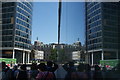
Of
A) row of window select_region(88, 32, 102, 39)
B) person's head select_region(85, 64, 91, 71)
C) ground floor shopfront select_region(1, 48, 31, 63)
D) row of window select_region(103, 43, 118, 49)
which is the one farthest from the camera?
ground floor shopfront select_region(1, 48, 31, 63)

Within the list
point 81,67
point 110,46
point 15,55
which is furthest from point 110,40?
point 15,55

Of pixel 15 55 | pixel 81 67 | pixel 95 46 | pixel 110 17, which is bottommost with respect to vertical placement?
pixel 15 55

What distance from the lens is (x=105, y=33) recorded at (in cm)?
150

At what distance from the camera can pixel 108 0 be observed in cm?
157

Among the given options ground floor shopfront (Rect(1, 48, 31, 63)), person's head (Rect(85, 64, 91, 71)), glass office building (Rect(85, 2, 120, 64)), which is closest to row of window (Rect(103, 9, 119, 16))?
glass office building (Rect(85, 2, 120, 64))

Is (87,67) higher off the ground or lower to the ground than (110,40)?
lower

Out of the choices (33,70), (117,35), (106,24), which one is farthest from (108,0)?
(33,70)

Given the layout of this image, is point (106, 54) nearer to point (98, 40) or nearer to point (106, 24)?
point (98, 40)

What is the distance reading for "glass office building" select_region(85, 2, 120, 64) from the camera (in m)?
1.46

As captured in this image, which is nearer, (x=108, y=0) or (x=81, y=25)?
(x=108, y=0)

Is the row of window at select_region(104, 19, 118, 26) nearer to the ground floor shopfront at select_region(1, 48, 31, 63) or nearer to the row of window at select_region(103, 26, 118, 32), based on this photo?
the row of window at select_region(103, 26, 118, 32)

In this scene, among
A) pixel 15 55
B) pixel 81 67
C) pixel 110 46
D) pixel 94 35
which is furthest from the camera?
pixel 15 55

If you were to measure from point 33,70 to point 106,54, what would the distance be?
7.39 ft

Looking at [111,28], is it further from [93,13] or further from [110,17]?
[93,13]
